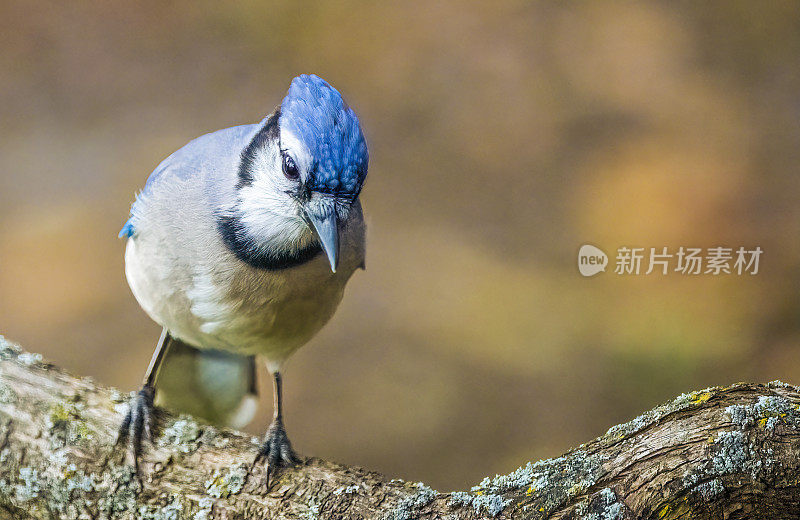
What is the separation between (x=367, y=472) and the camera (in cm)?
128

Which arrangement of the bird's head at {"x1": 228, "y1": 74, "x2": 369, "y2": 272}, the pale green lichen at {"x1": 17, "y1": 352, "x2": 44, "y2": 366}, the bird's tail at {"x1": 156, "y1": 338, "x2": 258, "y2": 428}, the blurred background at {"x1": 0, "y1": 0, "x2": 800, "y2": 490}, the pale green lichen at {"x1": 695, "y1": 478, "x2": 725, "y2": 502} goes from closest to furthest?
the pale green lichen at {"x1": 695, "y1": 478, "x2": 725, "y2": 502}, the bird's head at {"x1": 228, "y1": 74, "x2": 369, "y2": 272}, the pale green lichen at {"x1": 17, "y1": 352, "x2": 44, "y2": 366}, the bird's tail at {"x1": 156, "y1": 338, "x2": 258, "y2": 428}, the blurred background at {"x1": 0, "y1": 0, "x2": 800, "y2": 490}

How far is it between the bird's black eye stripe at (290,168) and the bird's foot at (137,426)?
21.8 inches

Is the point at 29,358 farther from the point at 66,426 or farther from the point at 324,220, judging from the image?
the point at 324,220

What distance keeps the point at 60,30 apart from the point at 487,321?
177 cm

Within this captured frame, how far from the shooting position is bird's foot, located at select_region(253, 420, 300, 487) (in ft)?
4.33

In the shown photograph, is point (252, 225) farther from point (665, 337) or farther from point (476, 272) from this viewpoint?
point (665, 337)

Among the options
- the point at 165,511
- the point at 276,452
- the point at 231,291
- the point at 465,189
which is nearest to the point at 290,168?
the point at 231,291

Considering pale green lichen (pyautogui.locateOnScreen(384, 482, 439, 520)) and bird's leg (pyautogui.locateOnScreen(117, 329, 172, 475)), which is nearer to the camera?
pale green lichen (pyautogui.locateOnScreen(384, 482, 439, 520))

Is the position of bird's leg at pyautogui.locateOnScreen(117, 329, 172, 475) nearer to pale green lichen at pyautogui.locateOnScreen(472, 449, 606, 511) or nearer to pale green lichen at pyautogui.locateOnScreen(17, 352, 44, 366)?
pale green lichen at pyautogui.locateOnScreen(17, 352, 44, 366)

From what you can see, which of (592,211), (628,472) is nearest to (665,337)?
(592,211)

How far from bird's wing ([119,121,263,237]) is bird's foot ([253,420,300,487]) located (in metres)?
0.52

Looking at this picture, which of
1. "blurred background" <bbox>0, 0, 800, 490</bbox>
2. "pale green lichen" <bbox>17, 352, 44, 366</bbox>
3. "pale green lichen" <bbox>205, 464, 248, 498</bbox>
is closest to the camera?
"pale green lichen" <bbox>205, 464, 248, 498</bbox>

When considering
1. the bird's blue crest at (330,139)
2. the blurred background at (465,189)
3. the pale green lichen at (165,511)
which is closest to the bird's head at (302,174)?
the bird's blue crest at (330,139)

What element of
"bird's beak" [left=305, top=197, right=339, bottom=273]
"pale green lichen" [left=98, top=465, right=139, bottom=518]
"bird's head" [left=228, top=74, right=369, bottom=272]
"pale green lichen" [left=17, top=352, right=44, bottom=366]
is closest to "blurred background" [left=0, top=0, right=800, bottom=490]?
"pale green lichen" [left=17, top=352, right=44, bottom=366]
